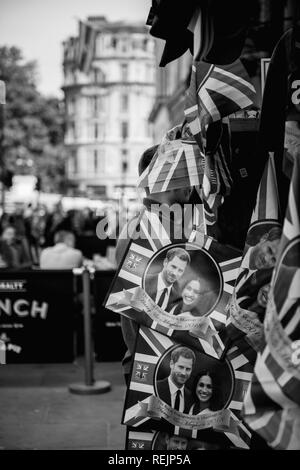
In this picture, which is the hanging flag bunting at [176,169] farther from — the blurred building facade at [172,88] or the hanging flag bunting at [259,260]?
the blurred building facade at [172,88]

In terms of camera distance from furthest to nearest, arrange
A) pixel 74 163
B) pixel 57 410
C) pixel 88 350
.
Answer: pixel 74 163
pixel 88 350
pixel 57 410

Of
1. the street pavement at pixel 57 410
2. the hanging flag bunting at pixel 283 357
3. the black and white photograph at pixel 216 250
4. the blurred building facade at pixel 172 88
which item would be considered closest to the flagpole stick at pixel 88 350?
the street pavement at pixel 57 410

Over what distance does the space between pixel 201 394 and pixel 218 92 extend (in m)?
1.18

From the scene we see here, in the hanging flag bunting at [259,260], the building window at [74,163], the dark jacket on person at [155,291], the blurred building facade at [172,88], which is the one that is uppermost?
the blurred building facade at [172,88]

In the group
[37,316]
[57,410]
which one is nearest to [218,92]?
[57,410]

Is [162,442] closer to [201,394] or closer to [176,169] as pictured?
[201,394]

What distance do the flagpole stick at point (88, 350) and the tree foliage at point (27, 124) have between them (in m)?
49.5

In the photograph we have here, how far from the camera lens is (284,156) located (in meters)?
2.67

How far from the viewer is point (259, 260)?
252 cm

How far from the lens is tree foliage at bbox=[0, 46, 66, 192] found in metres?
57.9

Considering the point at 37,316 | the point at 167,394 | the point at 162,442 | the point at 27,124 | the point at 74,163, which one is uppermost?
the point at 27,124

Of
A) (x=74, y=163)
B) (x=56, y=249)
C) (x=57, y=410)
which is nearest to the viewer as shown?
(x=57, y=410)

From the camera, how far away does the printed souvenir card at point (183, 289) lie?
2.92 m

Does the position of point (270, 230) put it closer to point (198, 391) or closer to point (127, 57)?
point (198, 391)
